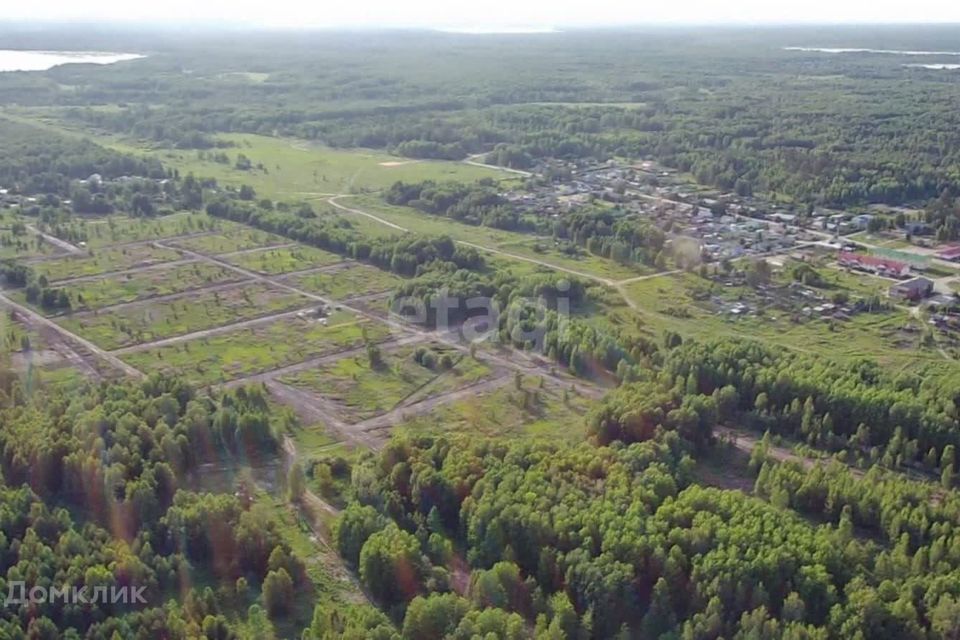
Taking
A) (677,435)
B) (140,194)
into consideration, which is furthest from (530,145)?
(677,435)

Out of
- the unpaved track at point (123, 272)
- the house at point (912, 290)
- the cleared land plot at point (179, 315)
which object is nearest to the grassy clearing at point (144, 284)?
the unpaved track at point (123, 272)

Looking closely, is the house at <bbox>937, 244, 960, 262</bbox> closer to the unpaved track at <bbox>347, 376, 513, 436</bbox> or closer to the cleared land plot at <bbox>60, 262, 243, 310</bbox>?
the unpaved track at <bbox>347, 376, 513, 436</bbox>

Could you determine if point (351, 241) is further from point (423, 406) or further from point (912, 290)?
point (912, 290)

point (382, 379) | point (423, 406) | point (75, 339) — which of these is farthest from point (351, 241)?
point (423, 406)

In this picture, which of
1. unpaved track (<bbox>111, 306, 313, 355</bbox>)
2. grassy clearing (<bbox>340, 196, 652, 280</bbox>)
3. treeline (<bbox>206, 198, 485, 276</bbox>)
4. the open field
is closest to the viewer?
unpaved track (<bbox>111, 306, 313, 355</bbox>)

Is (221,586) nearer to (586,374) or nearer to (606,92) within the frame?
(586,374)

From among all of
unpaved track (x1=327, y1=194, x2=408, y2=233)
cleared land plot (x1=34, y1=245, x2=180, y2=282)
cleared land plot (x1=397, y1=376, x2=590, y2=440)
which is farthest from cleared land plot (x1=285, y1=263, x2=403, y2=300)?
cleared land plot (x1=397, y1=376, x2=590, y2=440)

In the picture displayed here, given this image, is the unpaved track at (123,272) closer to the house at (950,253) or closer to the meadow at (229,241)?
the meadow at (229,241)
